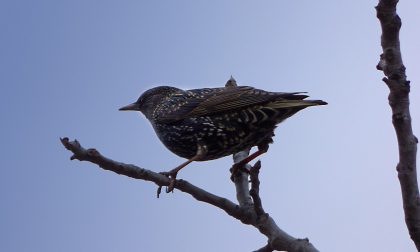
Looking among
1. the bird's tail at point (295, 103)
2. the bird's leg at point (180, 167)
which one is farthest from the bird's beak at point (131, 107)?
the bird's tail at point (295, 103)

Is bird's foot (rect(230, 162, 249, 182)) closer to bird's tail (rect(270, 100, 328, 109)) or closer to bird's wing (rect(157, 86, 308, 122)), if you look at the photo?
bird's wing (rect(157, 86, 308, 122))

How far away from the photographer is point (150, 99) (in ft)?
24.9

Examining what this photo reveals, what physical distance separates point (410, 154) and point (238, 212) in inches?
86.0

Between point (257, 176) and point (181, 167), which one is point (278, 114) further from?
point (257, 176)

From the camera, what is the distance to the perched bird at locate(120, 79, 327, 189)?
6152 mm

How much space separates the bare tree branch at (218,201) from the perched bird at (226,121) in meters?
0.91

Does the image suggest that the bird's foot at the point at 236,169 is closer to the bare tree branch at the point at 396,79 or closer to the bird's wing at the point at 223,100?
the bird's wing at the point at 223,100

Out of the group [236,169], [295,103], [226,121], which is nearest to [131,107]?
[226,121]

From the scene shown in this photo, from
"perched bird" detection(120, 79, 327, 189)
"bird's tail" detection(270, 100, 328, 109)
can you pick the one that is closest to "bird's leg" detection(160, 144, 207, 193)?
"perched bird" detection(120, 79, 327, 189)

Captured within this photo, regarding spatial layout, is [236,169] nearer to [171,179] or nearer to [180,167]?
[180,167]

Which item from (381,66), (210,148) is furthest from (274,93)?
(381,66)

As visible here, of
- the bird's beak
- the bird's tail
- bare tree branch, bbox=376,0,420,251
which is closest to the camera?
bare tree branch, bbox=376,0,420,251

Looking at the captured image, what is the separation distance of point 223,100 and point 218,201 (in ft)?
5.69

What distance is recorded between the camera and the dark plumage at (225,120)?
20.2ft
